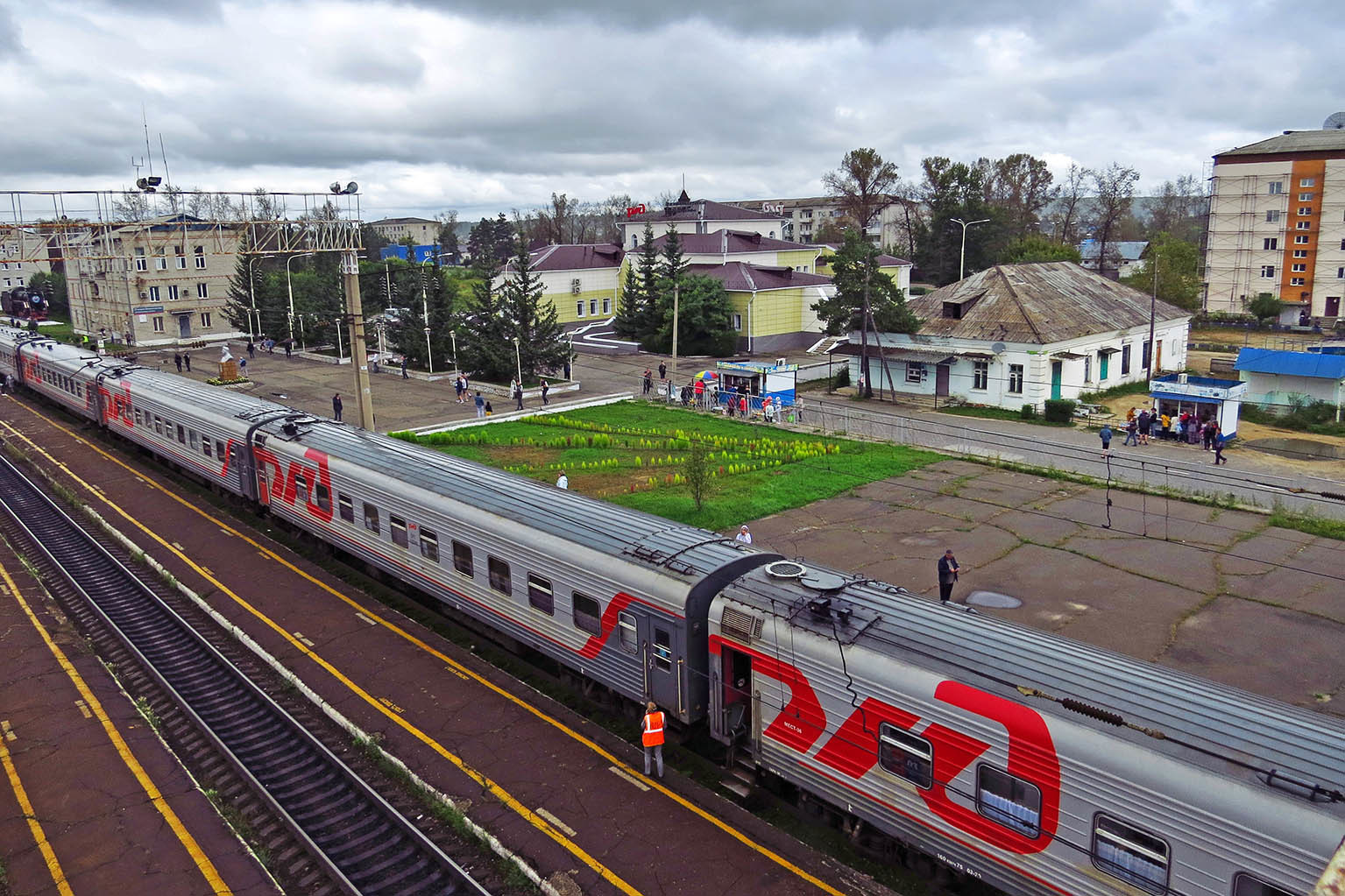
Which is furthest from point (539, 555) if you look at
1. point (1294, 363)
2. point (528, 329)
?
point (1294, 363)

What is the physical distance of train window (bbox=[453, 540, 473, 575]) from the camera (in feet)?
54.1

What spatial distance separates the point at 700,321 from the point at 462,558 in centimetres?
4466

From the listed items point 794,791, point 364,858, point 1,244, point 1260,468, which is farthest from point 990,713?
point 1,244

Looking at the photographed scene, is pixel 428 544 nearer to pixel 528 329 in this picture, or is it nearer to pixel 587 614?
pixel 587 614

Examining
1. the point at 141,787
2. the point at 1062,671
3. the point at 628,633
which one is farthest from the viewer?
the point at 628,633

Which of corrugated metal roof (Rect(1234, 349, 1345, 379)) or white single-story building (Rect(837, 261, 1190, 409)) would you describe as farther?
white single-story building (Rect(837, 261, 1190, 409))

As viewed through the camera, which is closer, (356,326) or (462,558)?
(462,558)

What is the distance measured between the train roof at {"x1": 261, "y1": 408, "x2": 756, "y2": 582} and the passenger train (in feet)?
0.19

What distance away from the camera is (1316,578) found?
20.9 m

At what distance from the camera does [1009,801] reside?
927 cm

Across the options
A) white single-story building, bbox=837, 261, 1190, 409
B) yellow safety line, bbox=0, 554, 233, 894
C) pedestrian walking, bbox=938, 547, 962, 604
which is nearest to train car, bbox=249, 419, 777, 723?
yellow safety line, bbox=0, 554, 233, 894

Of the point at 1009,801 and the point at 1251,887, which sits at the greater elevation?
the point at 1251,887

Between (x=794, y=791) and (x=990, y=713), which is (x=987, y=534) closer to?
(x=794, y=791)

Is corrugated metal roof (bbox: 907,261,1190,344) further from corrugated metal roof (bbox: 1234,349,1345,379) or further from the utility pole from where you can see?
the utility pole
